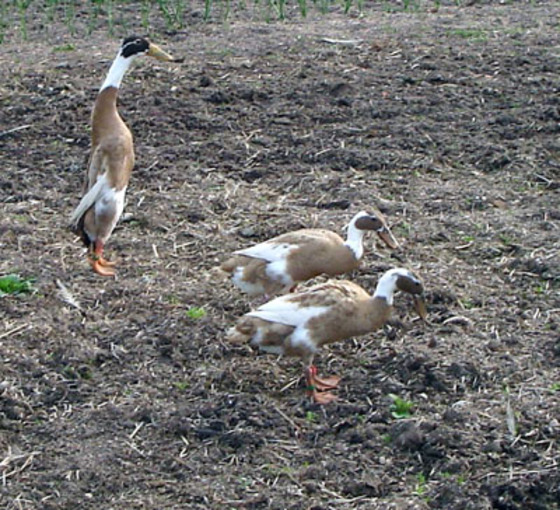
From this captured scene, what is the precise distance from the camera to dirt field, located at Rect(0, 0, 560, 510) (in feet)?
16.5

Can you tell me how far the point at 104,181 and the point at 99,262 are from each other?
1.75ft

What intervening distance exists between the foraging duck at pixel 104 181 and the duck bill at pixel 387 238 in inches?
65.9

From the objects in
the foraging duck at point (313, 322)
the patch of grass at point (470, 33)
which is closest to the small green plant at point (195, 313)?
the foraging duck at point (313, 322)

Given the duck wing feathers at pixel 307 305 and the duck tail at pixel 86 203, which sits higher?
the duck wing feathers at pixel 307 305

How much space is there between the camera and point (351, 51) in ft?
34.6

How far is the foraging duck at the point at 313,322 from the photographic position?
5.57m

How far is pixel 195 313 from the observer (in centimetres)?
635

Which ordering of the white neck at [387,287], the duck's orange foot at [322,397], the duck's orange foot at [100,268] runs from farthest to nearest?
the duck's orange foot at [100,268]
the white neck at [387,287]
the duck's orange foot at [322,397]

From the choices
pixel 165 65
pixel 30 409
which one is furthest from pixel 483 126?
pixel 30 409

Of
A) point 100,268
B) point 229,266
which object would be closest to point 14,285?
point 100,268

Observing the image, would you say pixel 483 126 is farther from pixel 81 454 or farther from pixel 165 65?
pixel 81 454

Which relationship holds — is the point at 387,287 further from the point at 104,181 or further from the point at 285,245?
the point at 104,181

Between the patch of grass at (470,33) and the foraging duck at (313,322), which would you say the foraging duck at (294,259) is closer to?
the foraging duck at (313,322)

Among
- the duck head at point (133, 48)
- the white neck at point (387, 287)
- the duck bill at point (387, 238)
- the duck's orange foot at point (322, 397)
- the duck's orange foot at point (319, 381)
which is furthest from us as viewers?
the duck head at point (133, 48)
